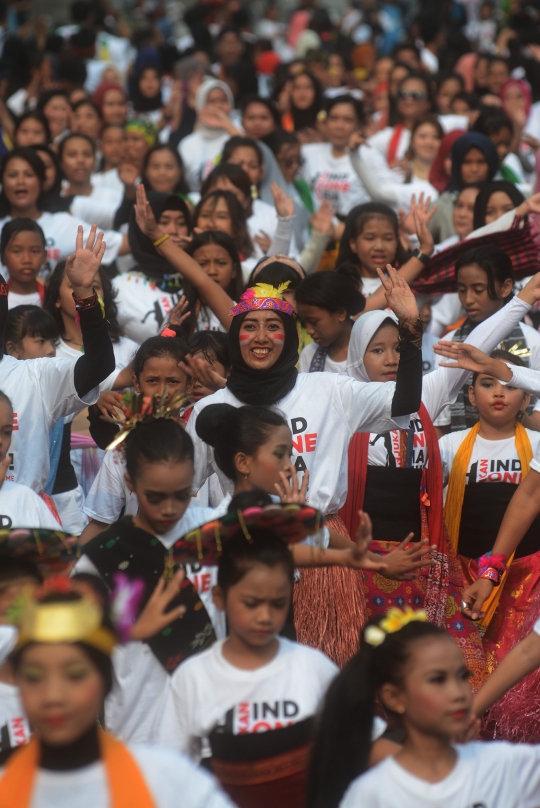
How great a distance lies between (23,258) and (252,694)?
3.76m

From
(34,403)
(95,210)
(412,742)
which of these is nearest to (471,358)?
(34,403)

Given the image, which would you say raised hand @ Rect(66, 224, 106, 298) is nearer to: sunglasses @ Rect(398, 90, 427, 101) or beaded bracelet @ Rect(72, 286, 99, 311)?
beaded bracelet @ Rect(72, 286, 99, 311)

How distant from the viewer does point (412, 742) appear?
128 inches

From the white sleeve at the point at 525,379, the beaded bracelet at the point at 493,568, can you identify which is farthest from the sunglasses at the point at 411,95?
the beaded bracelet at the point at 493,568

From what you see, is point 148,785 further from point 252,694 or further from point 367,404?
point 367,404

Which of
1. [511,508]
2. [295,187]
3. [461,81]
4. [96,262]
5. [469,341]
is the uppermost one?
[461,81]

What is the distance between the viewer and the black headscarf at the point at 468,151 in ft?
27.8

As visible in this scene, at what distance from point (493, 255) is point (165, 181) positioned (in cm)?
324

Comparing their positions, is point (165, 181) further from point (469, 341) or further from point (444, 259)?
point (469, 341)

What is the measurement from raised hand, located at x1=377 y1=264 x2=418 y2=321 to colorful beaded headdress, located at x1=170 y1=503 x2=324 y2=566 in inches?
48.7

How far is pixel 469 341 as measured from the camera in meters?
5.39

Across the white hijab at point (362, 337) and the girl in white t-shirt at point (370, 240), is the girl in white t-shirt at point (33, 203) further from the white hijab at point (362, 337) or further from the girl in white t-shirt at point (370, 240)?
the white hijab at point (362, 337)

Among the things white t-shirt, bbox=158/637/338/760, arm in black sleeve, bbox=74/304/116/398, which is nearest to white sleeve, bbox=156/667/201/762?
white t-shirt, bbox=158/637/338/760

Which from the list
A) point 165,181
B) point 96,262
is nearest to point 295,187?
point 165,181
